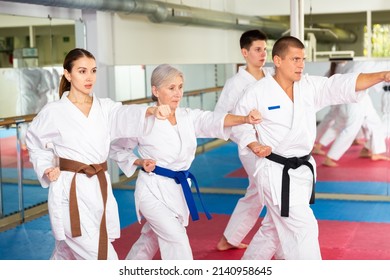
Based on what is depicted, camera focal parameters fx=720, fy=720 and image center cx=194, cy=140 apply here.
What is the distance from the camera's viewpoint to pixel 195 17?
25.1 feet

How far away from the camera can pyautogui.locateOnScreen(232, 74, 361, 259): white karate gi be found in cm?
381

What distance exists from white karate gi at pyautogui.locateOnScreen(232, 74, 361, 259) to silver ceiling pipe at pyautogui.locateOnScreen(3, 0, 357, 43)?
252cm

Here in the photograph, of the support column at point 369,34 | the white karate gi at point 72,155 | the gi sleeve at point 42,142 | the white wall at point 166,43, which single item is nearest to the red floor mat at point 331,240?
the white karate gi at point 72,155

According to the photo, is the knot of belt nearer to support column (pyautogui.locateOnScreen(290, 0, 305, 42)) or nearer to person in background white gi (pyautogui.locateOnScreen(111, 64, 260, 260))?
person in background white gi (pyautogui.locateOnScreen(111, 64, 260, 260))

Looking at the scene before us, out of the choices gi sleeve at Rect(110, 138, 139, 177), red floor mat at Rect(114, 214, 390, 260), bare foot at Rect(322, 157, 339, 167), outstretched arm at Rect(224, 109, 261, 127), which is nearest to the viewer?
outstretched arm at Rect(224, 109, 261, 127)

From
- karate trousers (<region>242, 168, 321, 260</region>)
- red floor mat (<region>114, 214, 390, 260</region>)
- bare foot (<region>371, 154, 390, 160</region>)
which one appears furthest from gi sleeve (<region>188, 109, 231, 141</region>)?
bare foot (<region>371, 154, 390, 160</region>)

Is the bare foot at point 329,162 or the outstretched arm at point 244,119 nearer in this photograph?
the outstretched arm at point 244,119

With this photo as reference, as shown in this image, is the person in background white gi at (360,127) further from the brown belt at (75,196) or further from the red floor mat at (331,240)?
the brown belt at (75,196)

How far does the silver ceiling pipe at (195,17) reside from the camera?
650cm

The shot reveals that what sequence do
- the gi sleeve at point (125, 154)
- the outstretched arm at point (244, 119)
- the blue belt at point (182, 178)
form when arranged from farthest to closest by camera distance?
the gi sleeve at point (125, 154)
the blue belt at point (182, 178)
the outstretched arm at point (244, 119)

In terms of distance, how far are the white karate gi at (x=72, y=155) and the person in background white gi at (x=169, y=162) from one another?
0.27m

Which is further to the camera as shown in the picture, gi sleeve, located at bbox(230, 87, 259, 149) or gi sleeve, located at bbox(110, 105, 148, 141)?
gi sleeve, located at bbox(230, 87, 259, 149)

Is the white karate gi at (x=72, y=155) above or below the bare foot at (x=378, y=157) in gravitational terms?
above

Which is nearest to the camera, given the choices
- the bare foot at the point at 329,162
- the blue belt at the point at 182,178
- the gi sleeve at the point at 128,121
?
the gi sleeve at the point at 128,121
